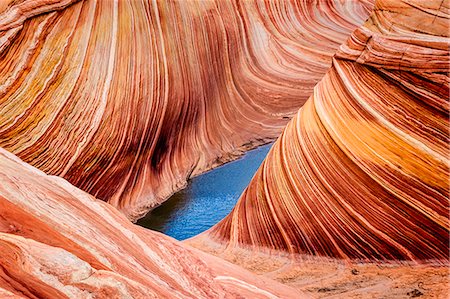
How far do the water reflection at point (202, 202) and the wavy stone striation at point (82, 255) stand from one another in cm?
233

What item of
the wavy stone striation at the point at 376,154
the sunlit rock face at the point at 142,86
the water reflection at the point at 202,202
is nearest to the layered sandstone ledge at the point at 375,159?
the wavy stone striation at the point at 376,154

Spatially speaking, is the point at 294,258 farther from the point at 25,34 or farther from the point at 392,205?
the point at 25,34

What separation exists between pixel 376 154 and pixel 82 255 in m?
1.83

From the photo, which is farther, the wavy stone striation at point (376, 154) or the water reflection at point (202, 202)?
the water reflection at point (202, 202)

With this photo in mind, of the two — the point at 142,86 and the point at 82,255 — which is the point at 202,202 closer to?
the point at 142,86

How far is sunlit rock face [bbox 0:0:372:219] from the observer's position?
4.75m

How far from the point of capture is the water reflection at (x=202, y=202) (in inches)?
192

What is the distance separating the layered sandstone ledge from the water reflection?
1277mm

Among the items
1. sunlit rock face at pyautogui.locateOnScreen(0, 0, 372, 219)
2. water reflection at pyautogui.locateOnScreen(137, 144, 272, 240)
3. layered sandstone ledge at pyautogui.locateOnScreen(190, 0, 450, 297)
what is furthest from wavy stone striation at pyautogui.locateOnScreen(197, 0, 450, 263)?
sunlit rock face at pyautogui.locateOnScreen(0, 0, 372, 219)

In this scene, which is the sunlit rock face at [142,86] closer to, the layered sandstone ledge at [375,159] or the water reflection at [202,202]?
the water reflection at [202,202]

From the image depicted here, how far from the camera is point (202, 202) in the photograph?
5250 millimetres

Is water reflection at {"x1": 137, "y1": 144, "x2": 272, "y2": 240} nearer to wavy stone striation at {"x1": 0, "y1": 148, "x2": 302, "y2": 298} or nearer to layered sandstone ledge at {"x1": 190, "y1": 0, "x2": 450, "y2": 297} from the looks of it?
layered sandstone ledge at {"x1": 190, "y1": 0, "x2": 450, "y2": 297}

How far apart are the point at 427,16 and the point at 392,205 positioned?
107cm

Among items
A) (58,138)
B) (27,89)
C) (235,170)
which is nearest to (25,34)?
(27,89)
